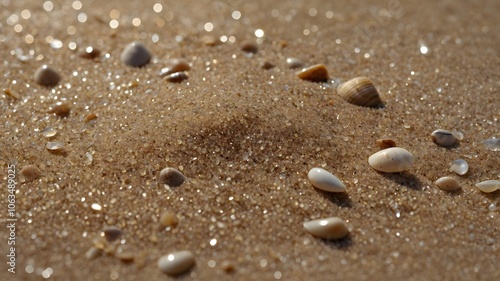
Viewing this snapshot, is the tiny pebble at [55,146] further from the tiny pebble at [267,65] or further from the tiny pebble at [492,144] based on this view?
the tiny pebble at [492,144]

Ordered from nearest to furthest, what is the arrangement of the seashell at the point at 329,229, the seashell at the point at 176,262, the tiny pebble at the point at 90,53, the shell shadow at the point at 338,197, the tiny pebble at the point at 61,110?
the seashell at the point at 176,262, the seashell at the point at 329,229, the shell shadow at the point at 338,197, the tiny pebble at the point at 61,110, the tiny pebble at the point at 90,53

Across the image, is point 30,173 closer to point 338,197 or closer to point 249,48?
point 338,197

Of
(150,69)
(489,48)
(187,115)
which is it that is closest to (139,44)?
(150,69)

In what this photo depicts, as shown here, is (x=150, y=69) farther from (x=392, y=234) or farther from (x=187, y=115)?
(x=392, y=234)

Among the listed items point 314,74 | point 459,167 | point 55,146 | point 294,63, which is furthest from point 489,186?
point 55,146

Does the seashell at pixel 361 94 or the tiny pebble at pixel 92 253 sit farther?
the seashell at pixel 361 94

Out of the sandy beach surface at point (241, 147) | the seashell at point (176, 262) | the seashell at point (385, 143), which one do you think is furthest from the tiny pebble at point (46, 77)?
the seashell at point (385, 143)
